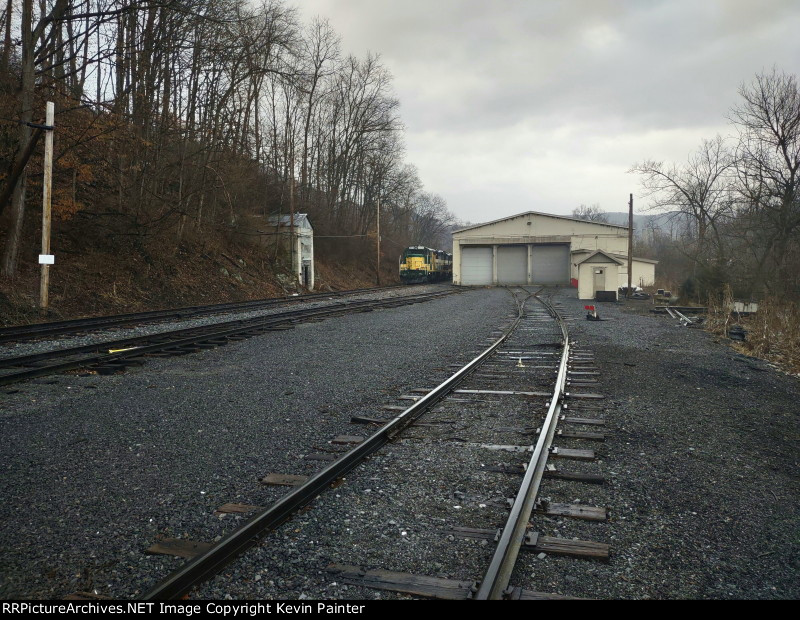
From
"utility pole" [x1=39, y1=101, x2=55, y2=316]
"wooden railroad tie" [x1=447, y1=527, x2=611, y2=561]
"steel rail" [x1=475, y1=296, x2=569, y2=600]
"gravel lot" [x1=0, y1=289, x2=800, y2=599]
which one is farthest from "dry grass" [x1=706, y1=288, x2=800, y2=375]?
"utility pole" [x1=39, y1=101, x2=55, y2=316]

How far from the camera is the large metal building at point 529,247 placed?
49844 mm

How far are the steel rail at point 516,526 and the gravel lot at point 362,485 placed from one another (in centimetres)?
10

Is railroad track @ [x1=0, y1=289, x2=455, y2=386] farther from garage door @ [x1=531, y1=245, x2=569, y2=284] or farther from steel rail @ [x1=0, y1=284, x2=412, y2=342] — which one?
garage door @ [x1=531, y1=245, x2=569, y2=284]

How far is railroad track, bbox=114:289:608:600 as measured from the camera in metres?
2.98

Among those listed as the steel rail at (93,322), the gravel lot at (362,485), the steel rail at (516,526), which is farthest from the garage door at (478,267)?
the steel rail at (516,526)

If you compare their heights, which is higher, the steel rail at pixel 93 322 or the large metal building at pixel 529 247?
the large metal building at pixel 529 247

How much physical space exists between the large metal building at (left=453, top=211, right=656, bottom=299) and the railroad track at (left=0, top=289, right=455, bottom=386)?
126ft

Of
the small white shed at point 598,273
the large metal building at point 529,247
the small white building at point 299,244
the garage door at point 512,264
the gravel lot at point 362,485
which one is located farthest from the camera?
the garage door at point 512,264

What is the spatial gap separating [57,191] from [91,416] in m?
16.5

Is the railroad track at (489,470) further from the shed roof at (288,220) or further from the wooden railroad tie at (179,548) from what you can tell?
the shed roof at (288,220)

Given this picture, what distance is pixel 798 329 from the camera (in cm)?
1491

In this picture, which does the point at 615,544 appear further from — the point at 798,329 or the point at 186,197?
the point at 186,197

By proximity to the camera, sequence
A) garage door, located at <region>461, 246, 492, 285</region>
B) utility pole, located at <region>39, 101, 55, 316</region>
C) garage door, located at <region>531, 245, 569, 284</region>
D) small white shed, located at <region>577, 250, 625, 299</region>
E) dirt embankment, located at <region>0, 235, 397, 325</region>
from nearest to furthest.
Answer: utility pole, located at <region>39, 101, 55, 316</region> < dirt embankment, located at <region>0, 235, 397, 325</region> < small white shed, located at <region>577, 250, 625, 299</region> < garage door, located at <region>531, 245, 569, 284</region> < garage door, located at <region>461, 246, 492, 285</region>
